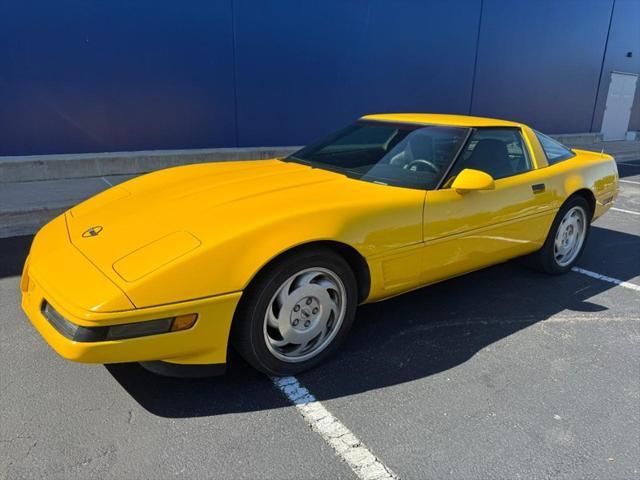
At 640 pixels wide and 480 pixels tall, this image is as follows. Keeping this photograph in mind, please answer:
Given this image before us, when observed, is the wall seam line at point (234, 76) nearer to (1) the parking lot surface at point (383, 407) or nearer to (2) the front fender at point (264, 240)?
(1) the parking lot surface at point (383, 407)

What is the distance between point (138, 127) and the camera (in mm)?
7066

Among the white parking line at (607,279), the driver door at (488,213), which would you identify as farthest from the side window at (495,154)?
the white parking line at (607,279)

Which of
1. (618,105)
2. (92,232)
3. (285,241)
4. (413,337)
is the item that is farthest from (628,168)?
(92,232)

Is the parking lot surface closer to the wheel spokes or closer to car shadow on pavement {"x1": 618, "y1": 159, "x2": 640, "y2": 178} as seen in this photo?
the wheel spokes

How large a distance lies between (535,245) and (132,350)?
2997 mm

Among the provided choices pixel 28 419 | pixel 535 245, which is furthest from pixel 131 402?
pixel 535 245

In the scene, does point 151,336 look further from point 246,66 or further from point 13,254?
Result: point 246,66

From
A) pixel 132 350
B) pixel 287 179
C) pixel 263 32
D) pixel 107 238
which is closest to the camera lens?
pixel 132 350

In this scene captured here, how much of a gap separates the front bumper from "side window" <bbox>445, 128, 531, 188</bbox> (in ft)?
5.32

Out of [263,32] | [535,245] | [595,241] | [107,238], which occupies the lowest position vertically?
[595,241]

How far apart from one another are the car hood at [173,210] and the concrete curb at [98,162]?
3.93m

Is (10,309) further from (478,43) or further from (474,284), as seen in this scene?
(478,43)

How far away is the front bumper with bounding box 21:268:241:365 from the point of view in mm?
1913

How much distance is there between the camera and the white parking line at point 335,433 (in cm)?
194
